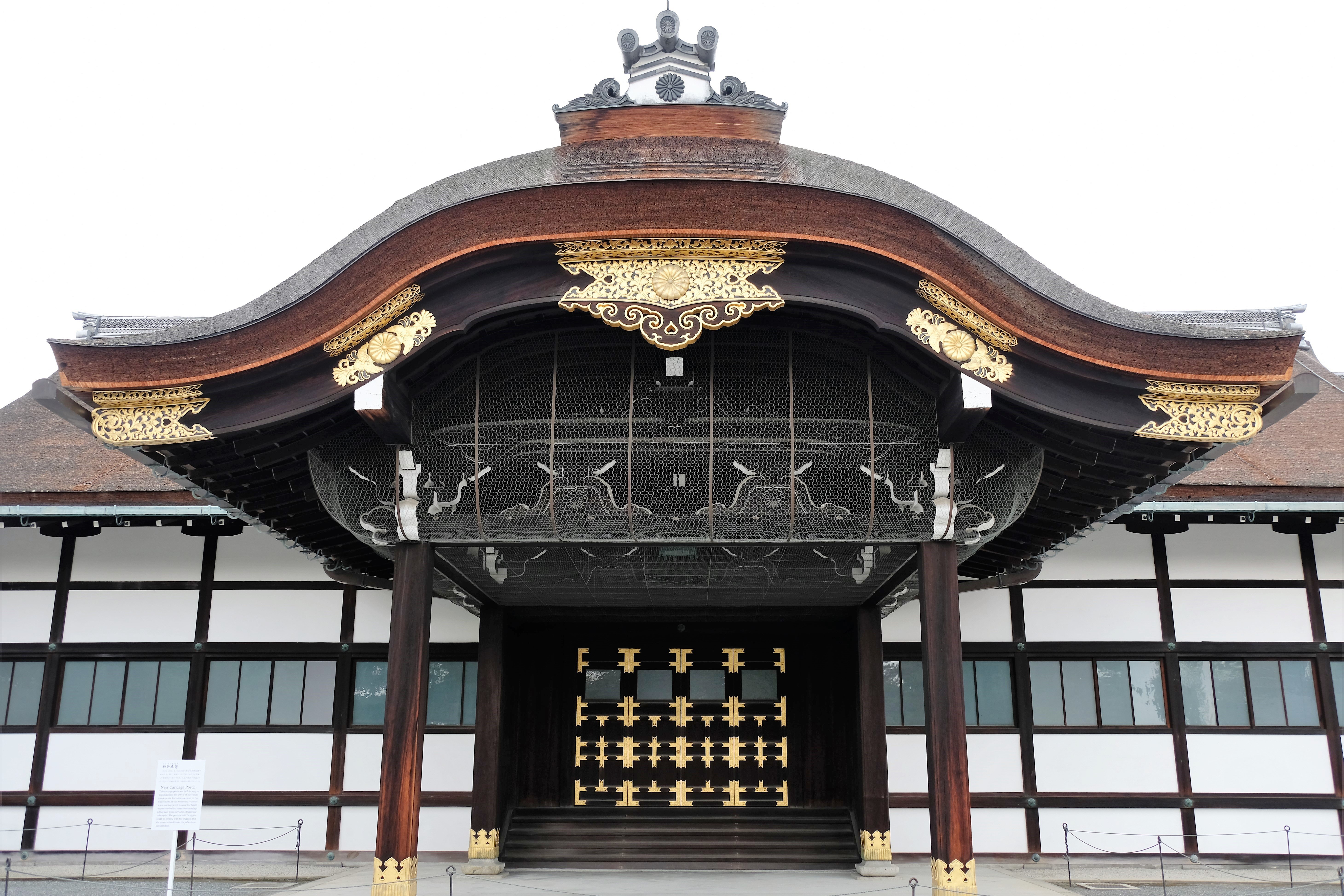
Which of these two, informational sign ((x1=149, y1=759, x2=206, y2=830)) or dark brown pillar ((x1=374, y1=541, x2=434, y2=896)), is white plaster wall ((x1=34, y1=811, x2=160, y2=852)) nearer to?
informational sign ((x1=149, y1=759, x2=206, y2=830))

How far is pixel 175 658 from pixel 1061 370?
9.53 metres

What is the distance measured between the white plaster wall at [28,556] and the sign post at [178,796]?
5.84 meters

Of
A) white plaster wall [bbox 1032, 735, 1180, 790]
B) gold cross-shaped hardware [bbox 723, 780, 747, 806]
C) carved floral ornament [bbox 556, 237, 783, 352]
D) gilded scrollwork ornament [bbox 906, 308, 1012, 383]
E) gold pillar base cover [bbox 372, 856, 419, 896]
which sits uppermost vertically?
carved floral ornament [bbox 556, 237, 783, 352]

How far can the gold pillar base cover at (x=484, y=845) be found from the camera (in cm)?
956

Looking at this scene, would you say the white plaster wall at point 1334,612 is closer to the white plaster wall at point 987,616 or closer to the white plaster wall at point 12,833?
the white plaster wall at point 987,616

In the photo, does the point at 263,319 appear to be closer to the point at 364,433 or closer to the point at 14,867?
the point at 364,433

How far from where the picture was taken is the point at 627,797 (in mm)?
10586

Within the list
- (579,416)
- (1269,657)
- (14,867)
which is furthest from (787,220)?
(14,867)

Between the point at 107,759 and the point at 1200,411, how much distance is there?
431 inches

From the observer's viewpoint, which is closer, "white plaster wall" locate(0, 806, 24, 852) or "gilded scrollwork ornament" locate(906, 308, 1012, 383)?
"gilded scrollwork ornament" locate(906, 308, 1012, 383)

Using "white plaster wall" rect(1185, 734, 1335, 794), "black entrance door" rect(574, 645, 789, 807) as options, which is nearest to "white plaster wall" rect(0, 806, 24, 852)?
"black entrance door" rect(574, 645, 789, 807)

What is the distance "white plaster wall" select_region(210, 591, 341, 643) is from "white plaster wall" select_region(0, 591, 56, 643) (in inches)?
70.4

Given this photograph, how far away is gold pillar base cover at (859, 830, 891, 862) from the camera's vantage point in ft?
31.2

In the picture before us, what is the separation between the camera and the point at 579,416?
279 inches
